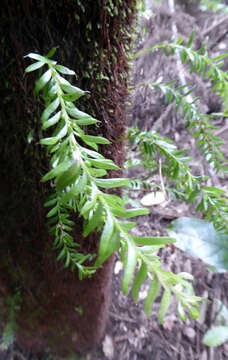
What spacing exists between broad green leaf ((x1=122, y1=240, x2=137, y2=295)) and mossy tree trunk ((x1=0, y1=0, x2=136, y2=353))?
0.25 metres

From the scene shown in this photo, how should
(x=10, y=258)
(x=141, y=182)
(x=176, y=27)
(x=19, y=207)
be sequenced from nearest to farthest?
(x=19, y=207) < (x=10, y=258) < (x=141, y=182) < (x=176, y=27)

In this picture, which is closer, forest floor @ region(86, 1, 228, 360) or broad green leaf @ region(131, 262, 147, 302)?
broad green leaf @ region(131, 262, 147, 302)

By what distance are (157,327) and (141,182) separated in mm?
937

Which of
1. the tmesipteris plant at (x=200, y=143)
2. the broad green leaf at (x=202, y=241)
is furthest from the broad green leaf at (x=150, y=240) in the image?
the broad green leaf at (x=202, y=241)

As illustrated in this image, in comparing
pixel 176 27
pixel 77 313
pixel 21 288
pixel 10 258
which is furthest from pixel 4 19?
pixel 176 27

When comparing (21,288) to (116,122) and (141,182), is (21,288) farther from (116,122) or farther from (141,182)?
(116,122)

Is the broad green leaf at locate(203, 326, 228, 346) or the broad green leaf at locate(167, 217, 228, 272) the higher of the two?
the broad green leaf at locate(167, 217, 228, 272)

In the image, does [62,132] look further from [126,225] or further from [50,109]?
[126,225]

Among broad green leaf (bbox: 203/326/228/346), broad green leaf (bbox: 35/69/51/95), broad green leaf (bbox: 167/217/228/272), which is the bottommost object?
broad green leaf (bbox: 203/326/228/346)

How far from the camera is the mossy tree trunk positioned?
0.38m

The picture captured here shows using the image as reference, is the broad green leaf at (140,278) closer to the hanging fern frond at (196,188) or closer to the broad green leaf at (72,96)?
the broad green leaf at (72,96)

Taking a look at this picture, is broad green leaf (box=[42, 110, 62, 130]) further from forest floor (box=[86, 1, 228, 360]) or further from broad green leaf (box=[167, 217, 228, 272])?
broad green leaf (box=[167, 217, 228, 272])

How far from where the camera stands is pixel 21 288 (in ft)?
2.90

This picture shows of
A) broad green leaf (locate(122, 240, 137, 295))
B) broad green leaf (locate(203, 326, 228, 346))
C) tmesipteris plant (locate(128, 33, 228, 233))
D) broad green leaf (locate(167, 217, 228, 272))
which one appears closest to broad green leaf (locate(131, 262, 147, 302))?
broad green leaf (locate(122, 240, 137, 295))
